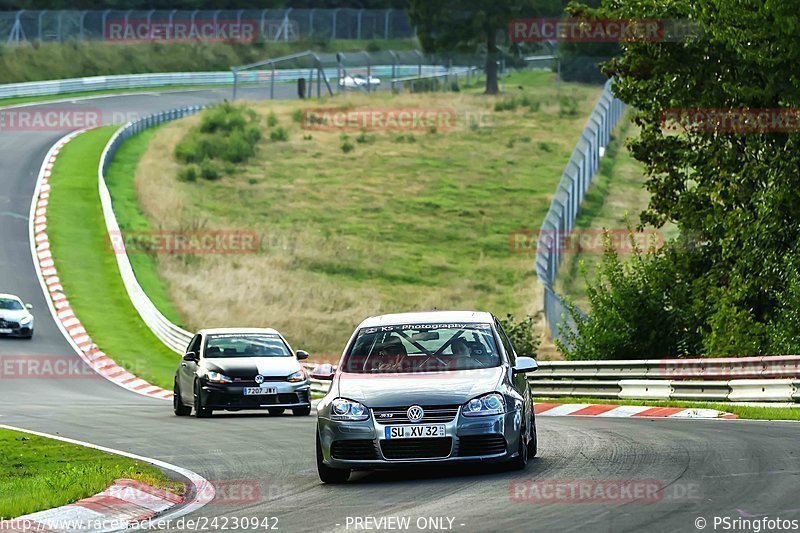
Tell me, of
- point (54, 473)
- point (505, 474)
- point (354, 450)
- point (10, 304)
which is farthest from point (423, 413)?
point (10, 304)

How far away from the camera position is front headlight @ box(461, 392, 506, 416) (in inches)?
464

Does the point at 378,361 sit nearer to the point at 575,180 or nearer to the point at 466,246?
the point at 575,180

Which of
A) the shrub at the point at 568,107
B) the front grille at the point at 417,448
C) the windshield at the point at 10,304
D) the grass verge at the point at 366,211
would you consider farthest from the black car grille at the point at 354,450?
the shrub at the point at 568,107

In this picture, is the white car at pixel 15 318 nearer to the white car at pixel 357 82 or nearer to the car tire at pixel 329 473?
the car tire at pixel 329 473

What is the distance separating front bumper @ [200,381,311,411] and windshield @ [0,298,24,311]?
17490mm

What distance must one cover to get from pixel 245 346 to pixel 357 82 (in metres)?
65.9

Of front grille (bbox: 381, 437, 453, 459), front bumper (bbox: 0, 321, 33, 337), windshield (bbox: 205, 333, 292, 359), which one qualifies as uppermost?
front grille (bbox: 381, 437, 453, 459)

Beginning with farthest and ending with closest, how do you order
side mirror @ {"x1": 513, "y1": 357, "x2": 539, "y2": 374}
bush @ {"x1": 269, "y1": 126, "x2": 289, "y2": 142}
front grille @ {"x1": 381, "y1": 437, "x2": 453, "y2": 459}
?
bush @ {"x1": 269, "y1": 126, "x2": 289, "y2": 142} → side mirror @ {"x1": 513, "y1": 357, "x2": 539, "y2": 374} → front grille @ {"x1": 381, "y1": 437, "x2": 453, "y2": 459}

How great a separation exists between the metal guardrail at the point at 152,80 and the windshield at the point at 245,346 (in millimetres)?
59067

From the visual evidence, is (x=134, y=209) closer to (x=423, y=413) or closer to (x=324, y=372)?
(x=324, y=372)

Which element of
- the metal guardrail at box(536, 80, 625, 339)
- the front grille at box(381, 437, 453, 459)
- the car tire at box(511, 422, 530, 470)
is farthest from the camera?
the metal guardrail at box(536, 80, 625, 339)

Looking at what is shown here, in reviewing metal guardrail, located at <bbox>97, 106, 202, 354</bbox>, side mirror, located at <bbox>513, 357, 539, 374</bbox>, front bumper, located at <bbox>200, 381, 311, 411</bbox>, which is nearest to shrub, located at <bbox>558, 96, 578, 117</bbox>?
metal guardrail, located at <bbox>97, 106, 202, 354</bbox>

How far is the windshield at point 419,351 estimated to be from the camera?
12828 millimetres

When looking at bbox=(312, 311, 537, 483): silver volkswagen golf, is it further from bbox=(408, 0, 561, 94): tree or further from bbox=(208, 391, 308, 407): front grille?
bbox=(408, 0, 561, 94): tree
